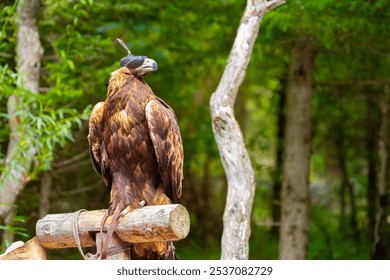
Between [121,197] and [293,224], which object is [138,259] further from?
[293,224]

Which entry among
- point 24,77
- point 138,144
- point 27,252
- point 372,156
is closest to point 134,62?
point 138,144

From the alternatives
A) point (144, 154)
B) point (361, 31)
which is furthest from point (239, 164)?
point (361, 31)

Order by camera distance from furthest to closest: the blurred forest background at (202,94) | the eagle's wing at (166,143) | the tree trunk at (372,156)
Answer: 1. the tree trunk at (372,156)
2. the blurred forest background at (202,94)
3. the eagle's wing at (166,143)

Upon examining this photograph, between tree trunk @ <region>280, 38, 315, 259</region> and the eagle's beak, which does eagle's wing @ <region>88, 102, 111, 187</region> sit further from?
tree trunk @ <region>280, 38, 315, 259</region>

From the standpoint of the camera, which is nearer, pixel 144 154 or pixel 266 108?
pixel 144 154

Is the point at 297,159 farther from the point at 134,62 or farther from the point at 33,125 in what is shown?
the point at 134,62

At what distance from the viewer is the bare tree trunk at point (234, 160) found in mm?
4508

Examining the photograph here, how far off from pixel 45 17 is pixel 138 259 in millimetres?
3195

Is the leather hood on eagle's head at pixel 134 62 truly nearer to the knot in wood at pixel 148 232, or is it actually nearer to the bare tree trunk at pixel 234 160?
the knot in wood at pixel 148 232

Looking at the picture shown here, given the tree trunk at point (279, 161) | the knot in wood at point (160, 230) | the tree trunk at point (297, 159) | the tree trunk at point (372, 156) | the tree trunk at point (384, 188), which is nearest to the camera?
the knot in wood at point (160, 230)

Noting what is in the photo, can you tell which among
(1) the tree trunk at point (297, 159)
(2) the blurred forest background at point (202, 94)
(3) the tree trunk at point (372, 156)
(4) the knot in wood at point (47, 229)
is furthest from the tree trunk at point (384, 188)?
(4) the knot in wood at point (47, 229)

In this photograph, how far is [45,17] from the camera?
19.8 feet

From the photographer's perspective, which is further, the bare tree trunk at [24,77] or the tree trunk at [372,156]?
the tree trunk at [372,156]

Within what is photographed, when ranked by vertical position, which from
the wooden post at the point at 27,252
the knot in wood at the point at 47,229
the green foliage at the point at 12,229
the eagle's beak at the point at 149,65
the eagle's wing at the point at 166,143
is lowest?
the green foliage at the point at 12,229
